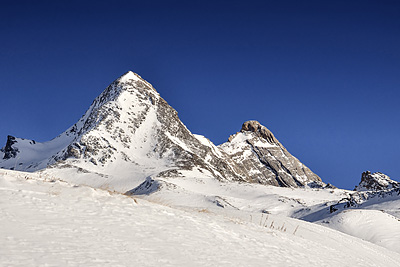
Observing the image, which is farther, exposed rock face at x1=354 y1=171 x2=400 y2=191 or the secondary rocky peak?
the secondary rocky peak

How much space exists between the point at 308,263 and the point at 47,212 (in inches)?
198

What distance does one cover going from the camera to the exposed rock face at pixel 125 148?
95.4 metres

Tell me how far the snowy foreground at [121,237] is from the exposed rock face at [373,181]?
425 feet

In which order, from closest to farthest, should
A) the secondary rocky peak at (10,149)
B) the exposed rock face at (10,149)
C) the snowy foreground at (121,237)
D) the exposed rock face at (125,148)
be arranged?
the snowy foreground at (121,237)
the exposed rock face at (125,148)
the exposed rock face at (10,149)
the secondary rocky peak at (10,149)

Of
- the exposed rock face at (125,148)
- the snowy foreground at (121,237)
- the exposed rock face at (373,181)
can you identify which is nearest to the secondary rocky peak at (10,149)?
the exposed rock face at (125,148)

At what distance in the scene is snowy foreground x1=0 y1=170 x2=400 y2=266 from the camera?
495 centimetres

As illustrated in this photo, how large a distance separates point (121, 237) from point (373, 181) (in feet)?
456

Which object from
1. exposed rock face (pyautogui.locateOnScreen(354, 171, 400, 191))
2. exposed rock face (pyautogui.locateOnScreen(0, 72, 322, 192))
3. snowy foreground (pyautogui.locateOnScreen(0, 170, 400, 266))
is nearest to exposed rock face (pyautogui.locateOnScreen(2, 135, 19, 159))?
exposed rock face (pyautogui.locateOnScreen(0, 72, 322, 192))

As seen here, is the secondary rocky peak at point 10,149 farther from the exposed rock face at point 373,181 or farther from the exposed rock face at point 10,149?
the exposed rock face at point 373,181

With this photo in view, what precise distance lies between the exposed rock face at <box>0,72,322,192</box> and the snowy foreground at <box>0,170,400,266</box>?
71.6 meters

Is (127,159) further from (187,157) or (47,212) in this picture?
(47,212)

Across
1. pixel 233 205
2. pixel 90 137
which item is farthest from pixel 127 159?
pixel 233 205

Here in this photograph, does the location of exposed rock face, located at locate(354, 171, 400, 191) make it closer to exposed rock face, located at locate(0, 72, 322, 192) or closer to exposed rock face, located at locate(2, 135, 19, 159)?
exposed rock face, located at locate(0, 72, 322, 192)

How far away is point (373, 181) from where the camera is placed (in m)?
128
